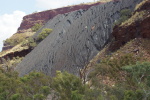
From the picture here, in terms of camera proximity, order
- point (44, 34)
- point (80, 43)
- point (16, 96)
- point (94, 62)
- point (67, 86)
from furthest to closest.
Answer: point (44, 34)
point (80, 43)
point (94, 62)
point (67, 86)
point (16, 96)

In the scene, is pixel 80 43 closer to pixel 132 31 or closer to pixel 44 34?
pixel 132 31

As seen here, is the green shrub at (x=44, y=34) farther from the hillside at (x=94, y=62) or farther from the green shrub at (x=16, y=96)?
the green shrub at (x=16, y=96)

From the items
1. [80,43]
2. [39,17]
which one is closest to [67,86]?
[80,43]

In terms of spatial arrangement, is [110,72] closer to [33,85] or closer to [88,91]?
[88,91]

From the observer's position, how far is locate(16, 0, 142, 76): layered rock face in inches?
1199

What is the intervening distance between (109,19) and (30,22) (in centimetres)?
5776

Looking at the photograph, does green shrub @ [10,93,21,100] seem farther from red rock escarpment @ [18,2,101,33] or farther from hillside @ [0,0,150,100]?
red rock escarpment @ [18,2,101,33]

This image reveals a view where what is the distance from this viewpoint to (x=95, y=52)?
30.1 m

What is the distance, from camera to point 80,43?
1284 inches

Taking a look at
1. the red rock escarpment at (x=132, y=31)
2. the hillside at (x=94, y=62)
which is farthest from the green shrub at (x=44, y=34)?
the red rock escarpment at (x=132, y=31)

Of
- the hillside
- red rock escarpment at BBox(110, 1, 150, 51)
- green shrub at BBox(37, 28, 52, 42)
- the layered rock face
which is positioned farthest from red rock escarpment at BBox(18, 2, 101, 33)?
red rock escarpment at BBox(110, 1, 150, 51)

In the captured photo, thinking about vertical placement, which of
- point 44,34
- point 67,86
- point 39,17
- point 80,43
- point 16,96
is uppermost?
point 16,96

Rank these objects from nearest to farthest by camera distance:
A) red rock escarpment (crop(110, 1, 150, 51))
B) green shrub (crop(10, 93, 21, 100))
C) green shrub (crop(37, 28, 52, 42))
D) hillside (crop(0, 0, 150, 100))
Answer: green shrub (crop(10, 93, 21, 100)) → hillside (crop(0, 0, 150, 100)) → red rock escarpment (crop(110, 1, 150, 51)) → green shrub (crop(37, 28, 52, 42))

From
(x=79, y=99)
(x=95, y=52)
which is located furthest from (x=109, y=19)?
(x=79, y=99)
